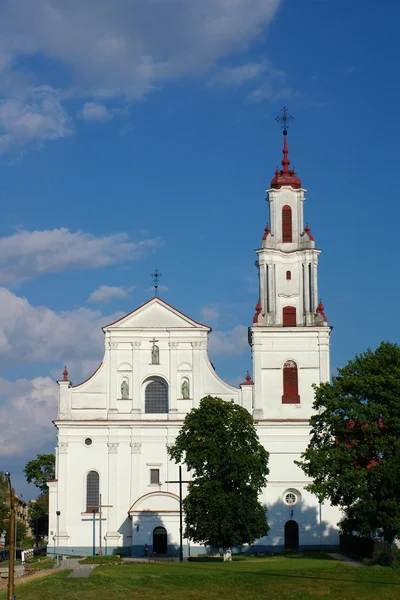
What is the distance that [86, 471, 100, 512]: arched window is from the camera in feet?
220

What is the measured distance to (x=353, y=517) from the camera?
2110 inches

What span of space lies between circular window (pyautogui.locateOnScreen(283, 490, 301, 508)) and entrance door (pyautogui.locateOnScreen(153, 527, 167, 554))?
874 centimetres

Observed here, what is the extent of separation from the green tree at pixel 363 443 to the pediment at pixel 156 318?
18.1 m

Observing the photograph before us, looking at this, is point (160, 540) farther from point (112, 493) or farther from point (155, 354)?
point (155, 354)

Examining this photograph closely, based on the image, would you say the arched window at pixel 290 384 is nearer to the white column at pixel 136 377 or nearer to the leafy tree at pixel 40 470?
the white column at pixel 136 377

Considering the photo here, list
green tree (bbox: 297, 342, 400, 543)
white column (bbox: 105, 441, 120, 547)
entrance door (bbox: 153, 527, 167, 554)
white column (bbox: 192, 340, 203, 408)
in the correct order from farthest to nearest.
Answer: white column (bbox: 192, 340, 203, 408)
white column (bbox: 105, 441, 120, 547)
entrance door (bbox: 153, 527, 167, 554)
green tree (bbox: 297, 342, 400, 543)

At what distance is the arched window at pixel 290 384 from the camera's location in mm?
68500

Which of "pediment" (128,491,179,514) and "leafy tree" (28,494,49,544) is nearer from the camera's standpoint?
"pediment" (128,491,179,514)

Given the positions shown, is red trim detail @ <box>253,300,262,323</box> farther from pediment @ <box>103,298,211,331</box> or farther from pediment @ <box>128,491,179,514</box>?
pediment @ <box>128,491,179,514</box>

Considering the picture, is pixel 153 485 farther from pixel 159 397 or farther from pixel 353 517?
pixel 353 517

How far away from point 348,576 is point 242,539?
1111 centimetres

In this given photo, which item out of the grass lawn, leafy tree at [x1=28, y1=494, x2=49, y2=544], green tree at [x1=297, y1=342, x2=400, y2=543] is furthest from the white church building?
leafy tree at [x1=28, y1=494, x2=49, y2=544]

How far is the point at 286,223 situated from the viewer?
7300 cm

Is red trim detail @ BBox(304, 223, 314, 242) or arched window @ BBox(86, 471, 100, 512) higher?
red trim detail @ BBox(304, 223, 314, 242)
